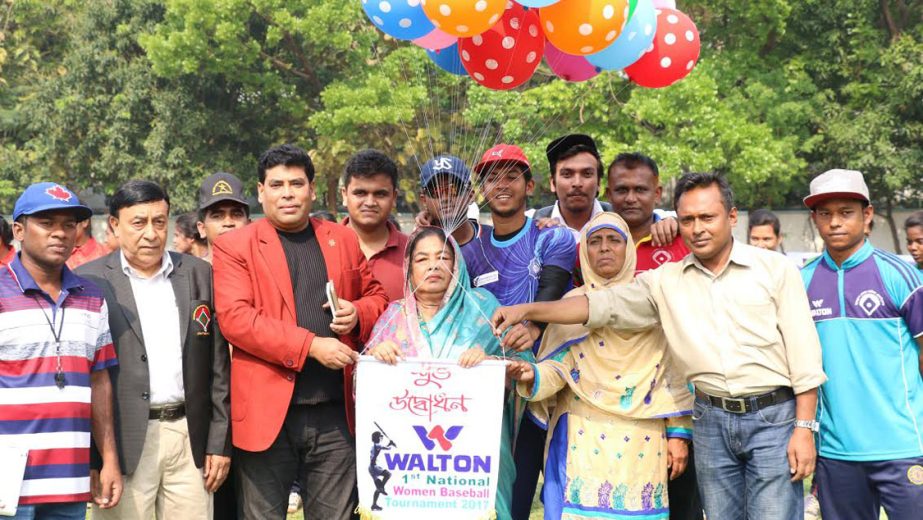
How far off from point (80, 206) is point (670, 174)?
52.2 ft

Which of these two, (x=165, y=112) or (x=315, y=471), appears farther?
(x=165, y=112)

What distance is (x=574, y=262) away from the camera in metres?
4.56

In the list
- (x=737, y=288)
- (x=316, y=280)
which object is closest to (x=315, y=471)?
(x=316, y=280)

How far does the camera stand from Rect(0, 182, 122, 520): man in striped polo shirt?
11.7 ft

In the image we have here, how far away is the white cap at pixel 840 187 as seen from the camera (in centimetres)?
398

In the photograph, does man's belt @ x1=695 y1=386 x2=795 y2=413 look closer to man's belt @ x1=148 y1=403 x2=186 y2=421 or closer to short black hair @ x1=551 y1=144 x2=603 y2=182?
short black hair @ x1=551 y1=144 x2=603 y2=182

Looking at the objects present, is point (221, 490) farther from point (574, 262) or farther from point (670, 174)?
point (670, 174)

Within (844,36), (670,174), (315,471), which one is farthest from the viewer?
(844,36)

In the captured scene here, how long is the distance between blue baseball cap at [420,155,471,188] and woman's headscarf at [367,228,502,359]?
65 cm

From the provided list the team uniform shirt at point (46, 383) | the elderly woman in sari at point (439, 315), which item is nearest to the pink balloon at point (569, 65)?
the elderly woman in sari at point (439, 315)

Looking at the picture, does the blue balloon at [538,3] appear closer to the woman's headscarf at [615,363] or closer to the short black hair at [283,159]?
the woman's headscarf at [615,363]

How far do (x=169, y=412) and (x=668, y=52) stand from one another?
3.55 metres

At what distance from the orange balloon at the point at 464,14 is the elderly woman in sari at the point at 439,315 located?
1.24m

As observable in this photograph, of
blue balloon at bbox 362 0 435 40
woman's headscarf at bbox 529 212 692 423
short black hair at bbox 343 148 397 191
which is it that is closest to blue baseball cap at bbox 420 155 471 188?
short black hair at bbox 343 148 397 191
